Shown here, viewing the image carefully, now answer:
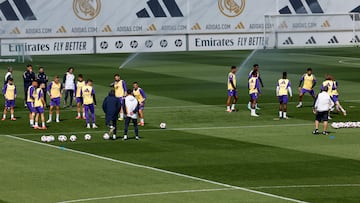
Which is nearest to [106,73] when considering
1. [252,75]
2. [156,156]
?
[252,75]

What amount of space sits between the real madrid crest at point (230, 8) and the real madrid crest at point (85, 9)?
44.9ft

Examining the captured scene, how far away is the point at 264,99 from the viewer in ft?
186

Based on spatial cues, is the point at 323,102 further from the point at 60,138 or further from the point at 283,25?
the point at 283,25

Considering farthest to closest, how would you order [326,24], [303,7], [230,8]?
[303,7]
[326,24]
[230,8]

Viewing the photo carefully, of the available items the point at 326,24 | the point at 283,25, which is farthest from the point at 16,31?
the point at 326,24

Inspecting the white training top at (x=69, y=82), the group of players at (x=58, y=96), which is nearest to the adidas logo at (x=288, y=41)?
the white training top at (x=69, y=82)

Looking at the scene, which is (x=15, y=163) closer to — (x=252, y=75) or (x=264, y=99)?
(x=252, y=75)

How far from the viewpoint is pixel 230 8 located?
105m

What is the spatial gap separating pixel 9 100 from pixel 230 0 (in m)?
59.5

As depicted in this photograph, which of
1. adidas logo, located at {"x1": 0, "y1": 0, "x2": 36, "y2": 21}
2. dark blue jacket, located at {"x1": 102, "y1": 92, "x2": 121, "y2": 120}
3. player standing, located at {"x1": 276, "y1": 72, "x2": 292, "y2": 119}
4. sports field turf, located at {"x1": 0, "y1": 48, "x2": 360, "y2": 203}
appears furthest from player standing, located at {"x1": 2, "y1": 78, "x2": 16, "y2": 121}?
adidas logo, located at {"x1": 0, "y1": 0, "x2": 36, "y2": 21}

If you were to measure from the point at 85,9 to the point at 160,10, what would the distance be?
7.98 meters

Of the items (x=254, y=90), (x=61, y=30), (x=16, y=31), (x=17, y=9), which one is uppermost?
(x=17, y=9)

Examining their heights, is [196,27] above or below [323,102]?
above

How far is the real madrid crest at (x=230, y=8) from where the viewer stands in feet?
342
